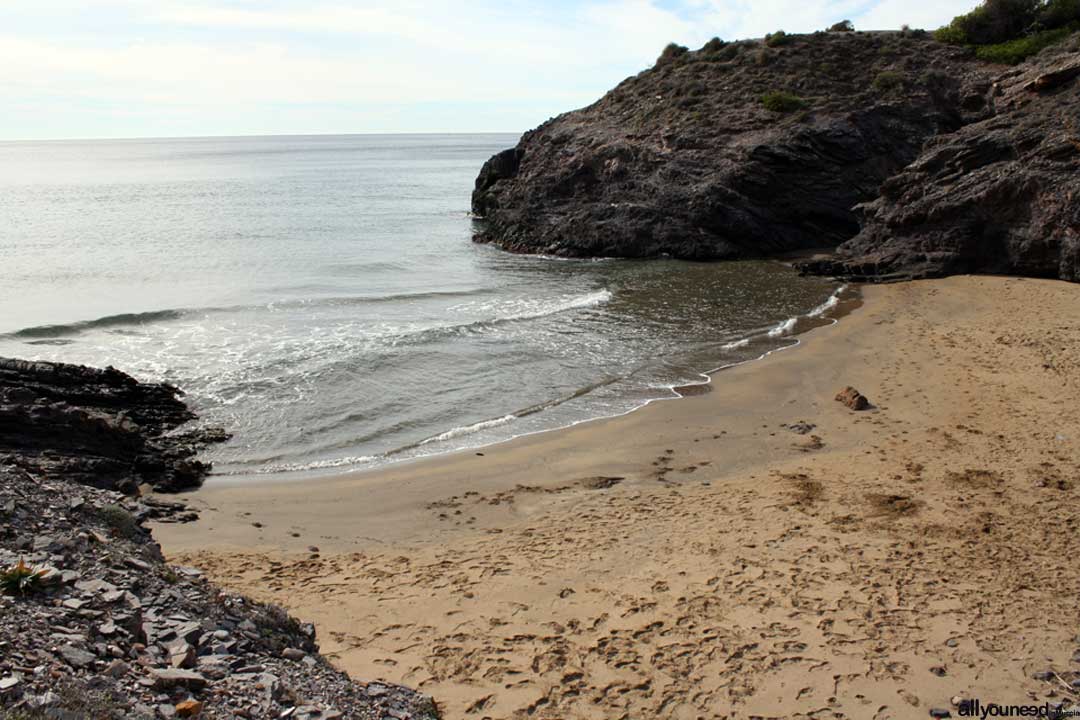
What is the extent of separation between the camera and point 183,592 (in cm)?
A: 662

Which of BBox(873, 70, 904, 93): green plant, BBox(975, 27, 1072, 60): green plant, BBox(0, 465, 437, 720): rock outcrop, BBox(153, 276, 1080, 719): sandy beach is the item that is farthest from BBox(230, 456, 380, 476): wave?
BBox(975, 27, 1072, 60): green plant

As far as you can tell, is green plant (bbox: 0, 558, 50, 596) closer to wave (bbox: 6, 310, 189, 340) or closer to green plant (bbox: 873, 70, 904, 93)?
wave (bbox: 6, 310, 189, 340)

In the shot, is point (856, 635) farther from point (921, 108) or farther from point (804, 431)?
point (921, 108)

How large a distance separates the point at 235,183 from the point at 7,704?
3168 inches

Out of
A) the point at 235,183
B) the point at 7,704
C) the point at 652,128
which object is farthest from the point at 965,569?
the point at 235,183

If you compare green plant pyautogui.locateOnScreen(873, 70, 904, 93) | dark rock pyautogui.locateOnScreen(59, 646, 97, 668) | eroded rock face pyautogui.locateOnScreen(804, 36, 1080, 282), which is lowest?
dark rock pyautogui.locateOnScreen(59, 646, 97, 668)

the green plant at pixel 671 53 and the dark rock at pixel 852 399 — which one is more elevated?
the green plant at pixel 671 53

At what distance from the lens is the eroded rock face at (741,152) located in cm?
3362

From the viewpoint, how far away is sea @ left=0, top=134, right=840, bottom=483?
1544 cm

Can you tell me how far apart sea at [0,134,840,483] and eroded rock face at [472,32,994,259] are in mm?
2215

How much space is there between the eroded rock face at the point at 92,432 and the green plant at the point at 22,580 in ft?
17.3

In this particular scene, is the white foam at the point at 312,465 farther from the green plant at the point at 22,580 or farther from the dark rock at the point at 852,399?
the dark rock at the point at 852,399

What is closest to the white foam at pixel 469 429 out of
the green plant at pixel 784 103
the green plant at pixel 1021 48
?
the green plant at pixel 784 103

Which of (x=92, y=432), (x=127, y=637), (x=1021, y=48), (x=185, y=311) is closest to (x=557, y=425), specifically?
(x=92, y=432)
